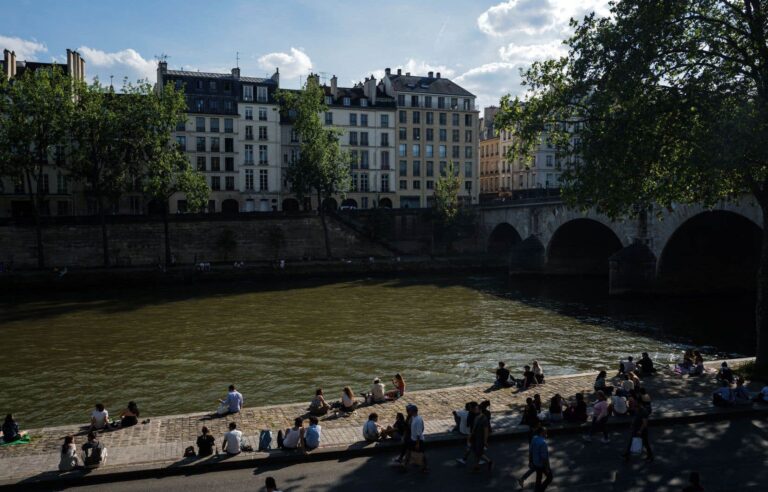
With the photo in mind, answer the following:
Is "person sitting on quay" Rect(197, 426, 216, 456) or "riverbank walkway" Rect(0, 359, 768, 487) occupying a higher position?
"person sitting on quay" Rect(197, 426, 216, 456)

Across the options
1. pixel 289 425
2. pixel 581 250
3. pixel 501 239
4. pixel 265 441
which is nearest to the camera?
pixel 265 441

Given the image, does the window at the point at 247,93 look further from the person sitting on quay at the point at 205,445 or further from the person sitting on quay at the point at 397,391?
the person sitting on quay at the point at 205,445

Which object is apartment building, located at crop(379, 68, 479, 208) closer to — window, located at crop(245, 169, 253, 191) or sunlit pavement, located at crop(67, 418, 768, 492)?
window, located at crop(245, 169, 253, 191)

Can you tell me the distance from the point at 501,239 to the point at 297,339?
1926 inches

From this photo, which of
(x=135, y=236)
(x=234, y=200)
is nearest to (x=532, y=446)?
(x=135, y=236)

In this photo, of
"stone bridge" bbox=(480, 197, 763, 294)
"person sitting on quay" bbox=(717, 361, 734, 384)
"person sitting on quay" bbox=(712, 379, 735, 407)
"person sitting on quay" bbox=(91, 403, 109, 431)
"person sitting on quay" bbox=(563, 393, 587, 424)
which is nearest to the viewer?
"person sitting on quay" bbox=(563, 393, 587, 424)

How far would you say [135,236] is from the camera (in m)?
65.4

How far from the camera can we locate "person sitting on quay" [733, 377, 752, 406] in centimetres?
1861

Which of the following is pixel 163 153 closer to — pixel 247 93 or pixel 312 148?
pixel 312 148

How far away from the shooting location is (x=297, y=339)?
3356cm

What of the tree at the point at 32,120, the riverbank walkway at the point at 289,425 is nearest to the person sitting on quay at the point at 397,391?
the riverbank walkway at the point at 289,425

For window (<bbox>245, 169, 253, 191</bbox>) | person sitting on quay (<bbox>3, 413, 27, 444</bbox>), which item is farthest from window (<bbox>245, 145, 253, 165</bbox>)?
person sitting on quay (<bbox>3, 413, 27, 444</bbox>)

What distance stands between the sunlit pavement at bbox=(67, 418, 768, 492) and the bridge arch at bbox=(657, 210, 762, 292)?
1293 inches

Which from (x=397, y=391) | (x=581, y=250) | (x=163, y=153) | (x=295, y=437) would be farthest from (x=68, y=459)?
(x=581, y=250)
